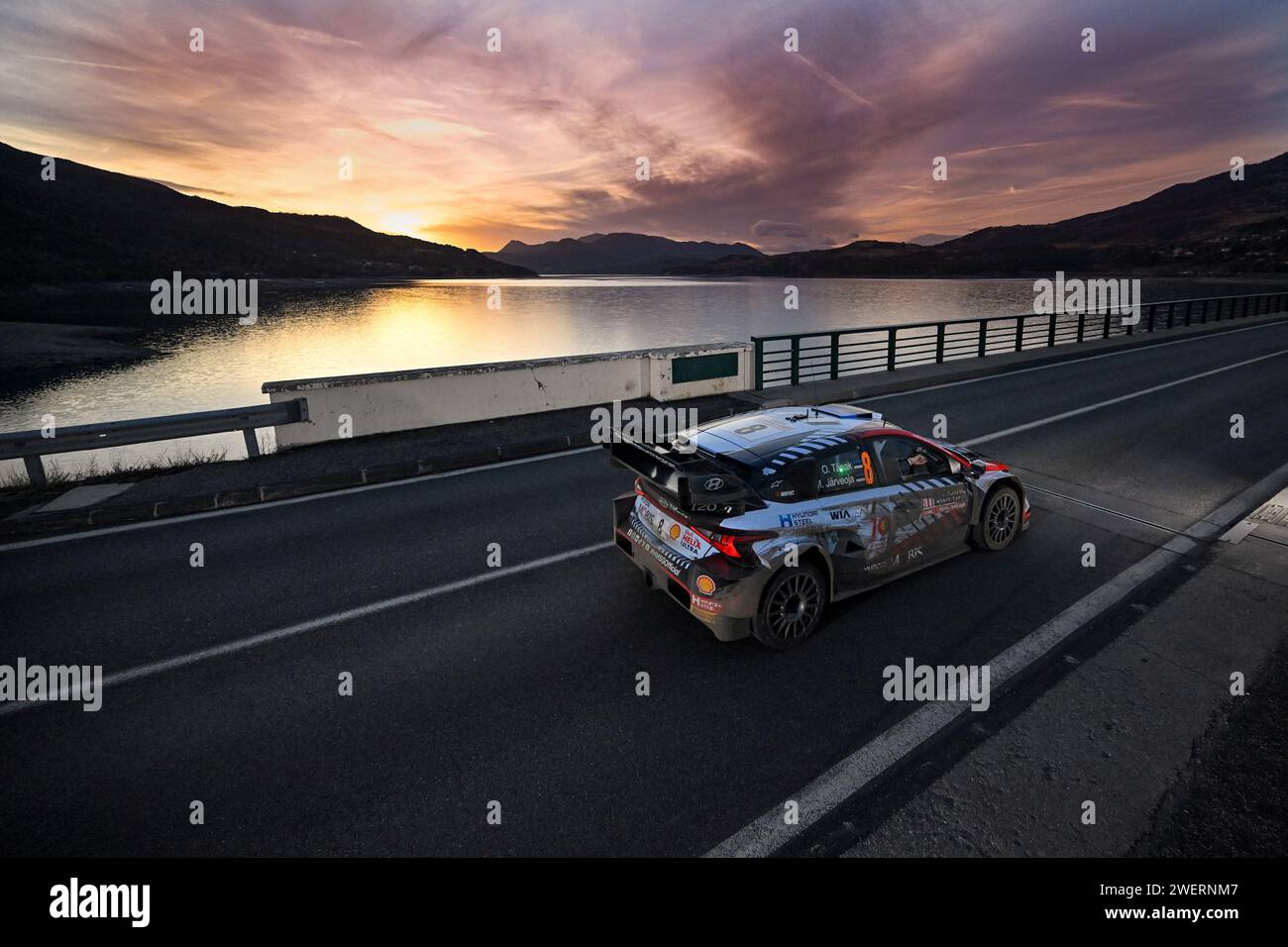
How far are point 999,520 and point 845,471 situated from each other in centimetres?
247

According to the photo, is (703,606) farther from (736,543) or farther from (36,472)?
(36,472)

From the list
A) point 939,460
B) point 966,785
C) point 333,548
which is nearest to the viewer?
point 966,785

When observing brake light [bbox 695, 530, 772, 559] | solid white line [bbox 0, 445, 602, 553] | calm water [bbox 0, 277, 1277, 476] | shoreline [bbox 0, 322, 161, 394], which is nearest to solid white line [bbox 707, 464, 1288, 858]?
brake light [bbox 695, 530, 772, 559]

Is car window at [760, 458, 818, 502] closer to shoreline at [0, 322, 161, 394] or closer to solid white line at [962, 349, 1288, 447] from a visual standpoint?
solid white line at [962, 349, 1288, 447]

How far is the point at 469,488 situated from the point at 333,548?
2.31m

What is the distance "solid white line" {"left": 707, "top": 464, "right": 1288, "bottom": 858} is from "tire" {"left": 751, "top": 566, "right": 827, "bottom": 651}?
1066mm

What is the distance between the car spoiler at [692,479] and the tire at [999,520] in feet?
10.0

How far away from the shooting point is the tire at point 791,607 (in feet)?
16.0

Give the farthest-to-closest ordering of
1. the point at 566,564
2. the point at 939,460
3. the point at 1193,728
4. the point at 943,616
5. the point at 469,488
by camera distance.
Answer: the point at 469,488
the point at 566,564
the point at 939,460
the point at 943,616
the point at 1193,728
